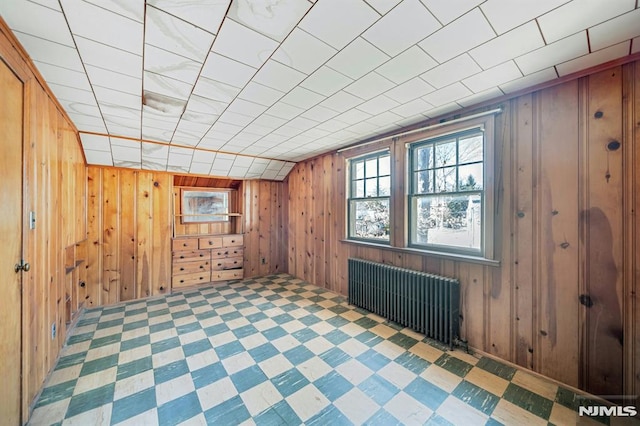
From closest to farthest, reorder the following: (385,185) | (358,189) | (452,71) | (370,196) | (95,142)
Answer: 1. (452,71)
2. (95,142)
3. (385,185)
4. (370,196)
5. (358,189)

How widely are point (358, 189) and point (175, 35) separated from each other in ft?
9.53

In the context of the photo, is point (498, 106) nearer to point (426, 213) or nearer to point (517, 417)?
point (426, 213)

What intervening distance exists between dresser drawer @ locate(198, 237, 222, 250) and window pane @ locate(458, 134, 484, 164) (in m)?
4.26

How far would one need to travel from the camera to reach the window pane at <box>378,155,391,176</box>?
3.35m

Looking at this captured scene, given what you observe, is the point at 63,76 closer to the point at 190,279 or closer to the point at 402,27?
the point at 402,27

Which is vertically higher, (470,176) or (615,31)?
(615,31)

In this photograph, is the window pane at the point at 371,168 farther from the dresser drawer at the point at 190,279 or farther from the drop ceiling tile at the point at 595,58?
the dresser drawer at the point at 190,279

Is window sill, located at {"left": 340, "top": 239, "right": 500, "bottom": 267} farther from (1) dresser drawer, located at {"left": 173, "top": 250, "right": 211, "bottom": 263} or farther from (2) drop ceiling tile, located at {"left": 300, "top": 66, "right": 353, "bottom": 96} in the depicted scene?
(1) dresser drawer, located at {"left": 173, "top": 250, "right": 211, "bottom": 263}

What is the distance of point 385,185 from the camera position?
3.40m

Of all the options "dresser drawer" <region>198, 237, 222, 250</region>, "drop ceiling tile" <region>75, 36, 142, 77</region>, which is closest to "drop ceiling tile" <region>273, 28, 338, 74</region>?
"drop ceiling tile" <region>75, 36, 142, 77</region>

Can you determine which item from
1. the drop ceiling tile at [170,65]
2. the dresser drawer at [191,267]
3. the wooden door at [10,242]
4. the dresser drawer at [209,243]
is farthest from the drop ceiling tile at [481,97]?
the dresser drawer at [191,267]

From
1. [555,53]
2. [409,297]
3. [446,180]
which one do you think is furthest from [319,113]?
[409,297]

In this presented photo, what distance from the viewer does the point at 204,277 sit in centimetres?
447

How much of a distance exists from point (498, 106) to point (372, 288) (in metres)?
2.49
